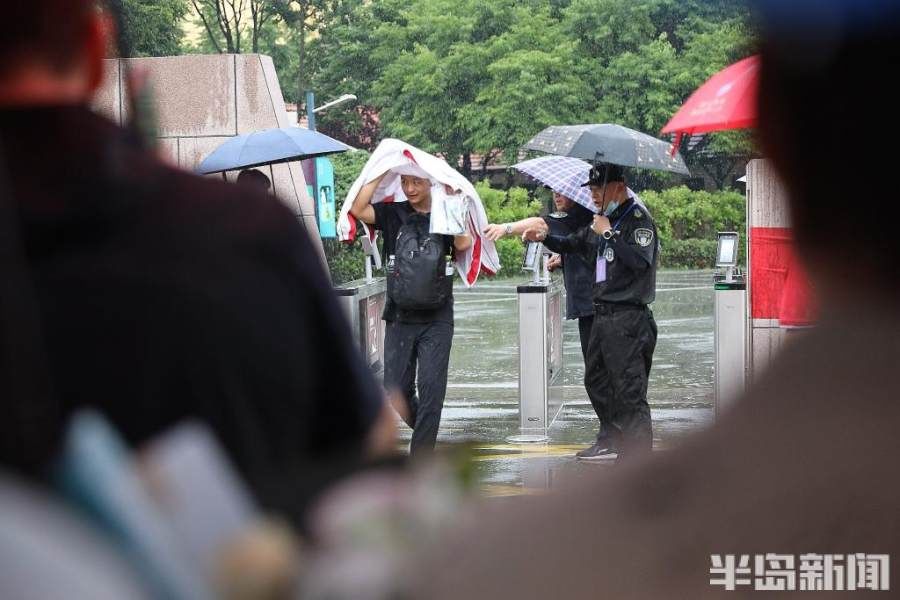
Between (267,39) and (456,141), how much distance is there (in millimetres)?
10947

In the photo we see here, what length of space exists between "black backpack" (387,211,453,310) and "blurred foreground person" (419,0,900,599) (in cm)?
707

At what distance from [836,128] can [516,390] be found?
12.0 meters

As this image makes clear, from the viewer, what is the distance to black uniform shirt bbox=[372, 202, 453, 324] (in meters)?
7.96

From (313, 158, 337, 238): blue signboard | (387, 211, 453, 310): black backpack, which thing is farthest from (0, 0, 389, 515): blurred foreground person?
(313, 158, 337, 238): blue signboard

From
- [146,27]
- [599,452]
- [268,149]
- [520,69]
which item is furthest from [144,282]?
[520,69]

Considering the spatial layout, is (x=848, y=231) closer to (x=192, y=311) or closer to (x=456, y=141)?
(x=192, y=311)

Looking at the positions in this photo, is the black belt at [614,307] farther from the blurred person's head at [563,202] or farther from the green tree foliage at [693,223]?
the green tree foliage at [693,223]

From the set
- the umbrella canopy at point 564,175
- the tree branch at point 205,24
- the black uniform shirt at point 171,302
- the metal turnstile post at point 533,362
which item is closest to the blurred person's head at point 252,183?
the black uniform shirt at point 171,302

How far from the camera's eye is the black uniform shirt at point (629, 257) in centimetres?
793

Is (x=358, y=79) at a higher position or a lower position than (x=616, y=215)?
higher

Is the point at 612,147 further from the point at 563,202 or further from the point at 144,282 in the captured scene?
the point at 144,282

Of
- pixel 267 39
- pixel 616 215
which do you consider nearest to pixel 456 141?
pixel 267 39

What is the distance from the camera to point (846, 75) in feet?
2.25

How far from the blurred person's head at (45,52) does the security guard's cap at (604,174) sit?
7553 millimetres
